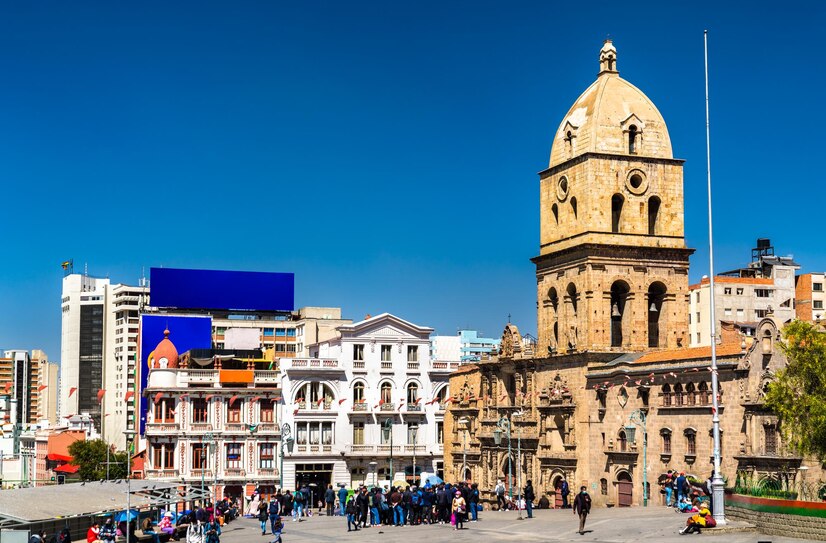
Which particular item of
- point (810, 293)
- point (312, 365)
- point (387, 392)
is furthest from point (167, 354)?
point (810, 293)

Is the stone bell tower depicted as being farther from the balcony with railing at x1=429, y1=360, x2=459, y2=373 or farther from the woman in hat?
the woman in hat

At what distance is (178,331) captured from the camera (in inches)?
4739

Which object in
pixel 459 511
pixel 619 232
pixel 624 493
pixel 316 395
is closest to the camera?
pixel 459 511

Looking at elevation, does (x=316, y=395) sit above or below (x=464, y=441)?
above

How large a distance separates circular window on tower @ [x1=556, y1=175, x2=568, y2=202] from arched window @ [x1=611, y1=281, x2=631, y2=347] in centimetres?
Answer: 659

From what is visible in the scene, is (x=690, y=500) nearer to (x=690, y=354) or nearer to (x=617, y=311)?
(x=690, y=354)

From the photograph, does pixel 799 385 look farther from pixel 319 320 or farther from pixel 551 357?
pixel 319 320

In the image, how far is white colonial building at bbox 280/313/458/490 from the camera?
306ft

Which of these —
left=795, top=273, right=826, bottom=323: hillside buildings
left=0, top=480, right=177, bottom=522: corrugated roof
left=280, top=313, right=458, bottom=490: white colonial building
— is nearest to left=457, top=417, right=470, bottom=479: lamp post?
left=280, top=313, right=458, bottom=490: white colonial building

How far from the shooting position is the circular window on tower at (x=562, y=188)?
8200 centimetres

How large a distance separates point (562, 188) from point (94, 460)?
6848cm

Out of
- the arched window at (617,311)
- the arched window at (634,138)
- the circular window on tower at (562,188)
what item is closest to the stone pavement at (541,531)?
the arched window at (617,311)

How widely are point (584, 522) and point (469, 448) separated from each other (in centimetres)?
4217

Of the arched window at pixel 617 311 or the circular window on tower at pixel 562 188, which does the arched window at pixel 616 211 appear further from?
the arched window at pixel 617 311
